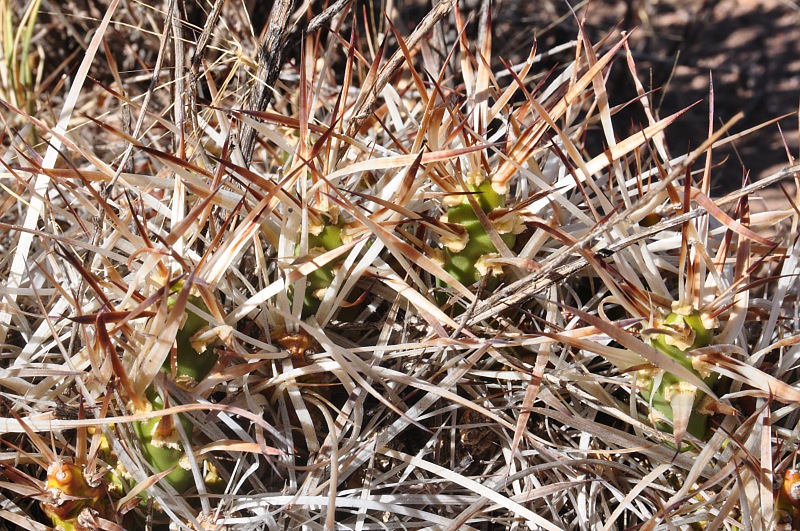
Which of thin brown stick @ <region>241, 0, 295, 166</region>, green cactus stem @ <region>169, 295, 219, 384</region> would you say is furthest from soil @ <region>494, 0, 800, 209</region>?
green cactus stem @ <region>169, 295, 219, 384</region>

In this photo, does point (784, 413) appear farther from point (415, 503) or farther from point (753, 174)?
point (753, 174)

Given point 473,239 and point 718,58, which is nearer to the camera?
point 473,239

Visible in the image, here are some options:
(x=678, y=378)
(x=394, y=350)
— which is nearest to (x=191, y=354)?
(x=394, y=350)

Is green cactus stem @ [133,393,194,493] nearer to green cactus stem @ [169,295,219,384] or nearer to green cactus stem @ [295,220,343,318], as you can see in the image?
green cactus stem @ [169,295,219,384]

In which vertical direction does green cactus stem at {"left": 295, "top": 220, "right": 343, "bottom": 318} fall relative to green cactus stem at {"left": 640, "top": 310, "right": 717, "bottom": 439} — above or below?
above

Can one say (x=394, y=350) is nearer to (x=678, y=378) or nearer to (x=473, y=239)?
(x=473, y=239)

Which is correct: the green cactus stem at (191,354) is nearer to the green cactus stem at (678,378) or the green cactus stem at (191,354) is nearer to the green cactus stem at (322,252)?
the green cactus stem at (322,252)

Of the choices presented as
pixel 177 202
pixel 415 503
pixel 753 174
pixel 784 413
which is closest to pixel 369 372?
pixel 415 503

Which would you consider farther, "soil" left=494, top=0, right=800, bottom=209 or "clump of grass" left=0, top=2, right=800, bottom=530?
"soil" left=494, top=0, right=800, bottom=209
